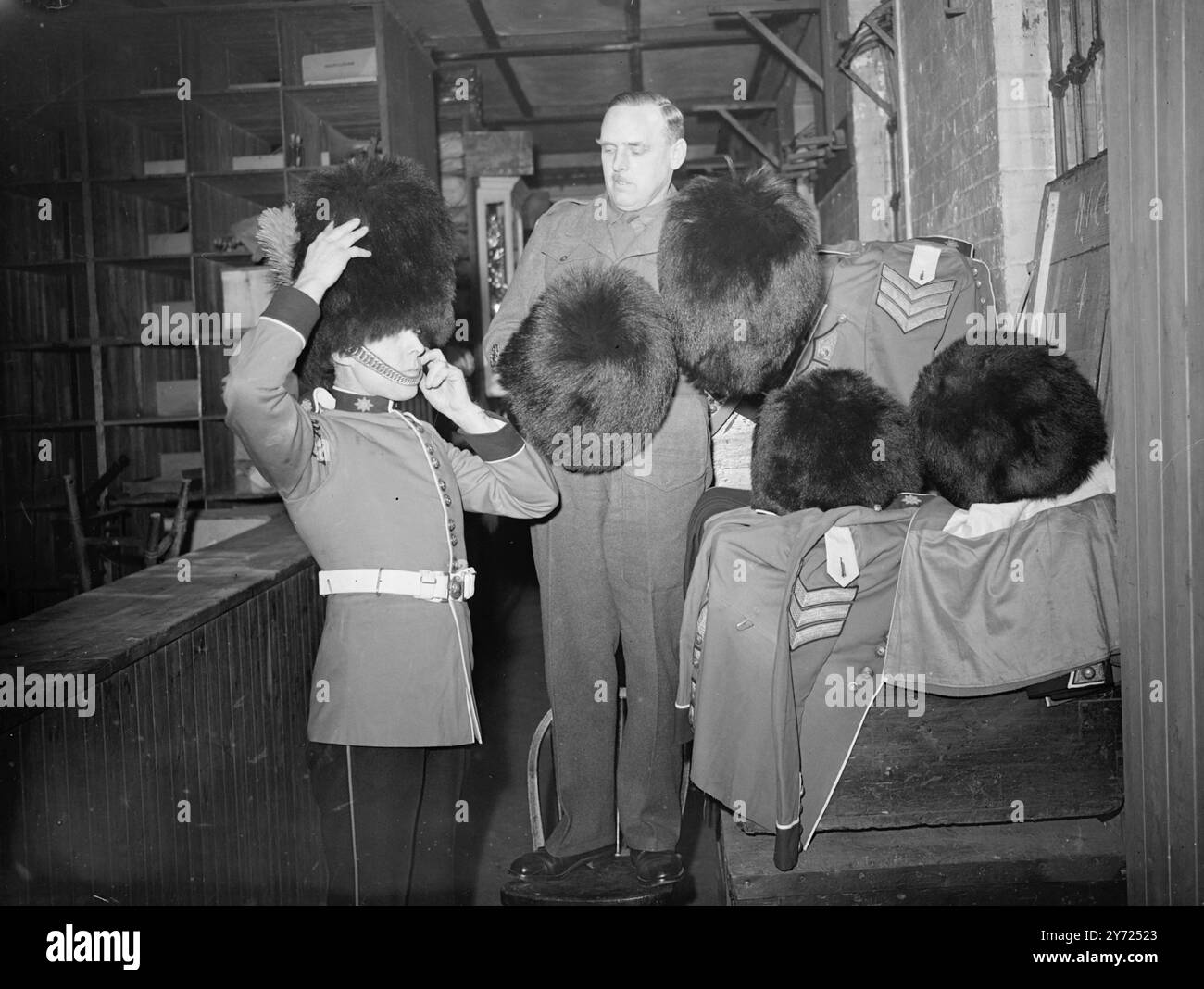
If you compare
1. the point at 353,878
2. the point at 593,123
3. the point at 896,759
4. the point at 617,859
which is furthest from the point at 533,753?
the point at 593,123

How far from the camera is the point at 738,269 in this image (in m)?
1.68

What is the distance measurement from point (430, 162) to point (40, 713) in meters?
4.27

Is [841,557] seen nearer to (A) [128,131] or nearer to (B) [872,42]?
(B) [872,42]

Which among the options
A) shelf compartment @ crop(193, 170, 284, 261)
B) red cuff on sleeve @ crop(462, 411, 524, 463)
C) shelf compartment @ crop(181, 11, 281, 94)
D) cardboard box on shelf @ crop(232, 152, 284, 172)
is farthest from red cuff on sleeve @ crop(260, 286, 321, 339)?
shelf compartment @ crop(181, 11, 281, 94)

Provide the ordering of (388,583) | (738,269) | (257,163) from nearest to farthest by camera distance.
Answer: (388,583) < (738,269) < (257,163)

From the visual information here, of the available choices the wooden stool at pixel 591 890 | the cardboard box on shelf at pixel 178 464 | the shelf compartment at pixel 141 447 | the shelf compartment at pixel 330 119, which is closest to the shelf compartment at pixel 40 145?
the shelf compartment at pixel 330 119

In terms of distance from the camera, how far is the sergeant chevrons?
1.53m

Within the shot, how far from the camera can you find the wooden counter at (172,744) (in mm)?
1312

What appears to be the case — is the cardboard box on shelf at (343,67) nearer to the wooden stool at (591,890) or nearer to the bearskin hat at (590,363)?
the bearskin hat at (590,363)

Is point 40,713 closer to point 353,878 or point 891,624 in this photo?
point 353,878

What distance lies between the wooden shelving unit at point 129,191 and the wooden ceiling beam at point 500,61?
1.37ft

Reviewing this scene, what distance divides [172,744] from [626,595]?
85cm

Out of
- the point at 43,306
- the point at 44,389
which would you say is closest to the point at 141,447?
the point at 44,389

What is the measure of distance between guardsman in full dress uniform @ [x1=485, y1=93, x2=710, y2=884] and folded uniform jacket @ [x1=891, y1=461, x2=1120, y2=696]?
466 millimetres
